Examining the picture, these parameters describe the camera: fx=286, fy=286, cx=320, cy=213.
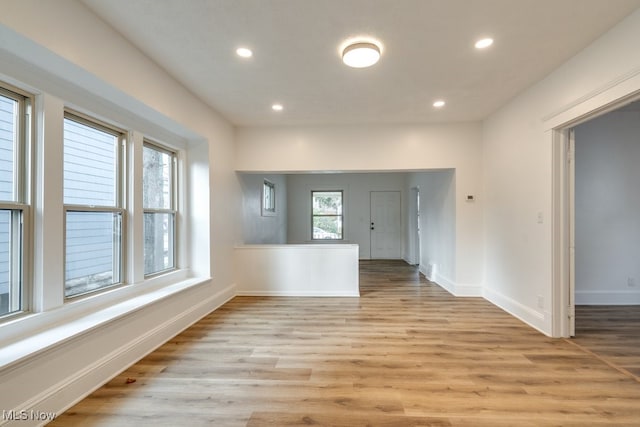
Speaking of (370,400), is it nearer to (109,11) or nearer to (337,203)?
(109,11)

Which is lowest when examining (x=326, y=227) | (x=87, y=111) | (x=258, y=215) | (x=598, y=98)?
(x=326, y=227)

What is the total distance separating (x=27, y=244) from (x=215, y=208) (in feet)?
6.65

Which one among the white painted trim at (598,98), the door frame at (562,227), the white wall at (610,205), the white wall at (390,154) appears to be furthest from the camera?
the white wall at (390,154)

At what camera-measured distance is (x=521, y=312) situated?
3281 mm

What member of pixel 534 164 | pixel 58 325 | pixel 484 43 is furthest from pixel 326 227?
pixel 58 325

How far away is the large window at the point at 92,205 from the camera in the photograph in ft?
7.20

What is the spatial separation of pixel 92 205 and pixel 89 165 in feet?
1.10

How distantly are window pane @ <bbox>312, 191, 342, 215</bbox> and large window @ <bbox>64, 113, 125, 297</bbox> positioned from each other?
6066 mm

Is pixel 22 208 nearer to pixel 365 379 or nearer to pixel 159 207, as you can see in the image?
pixel 159 207

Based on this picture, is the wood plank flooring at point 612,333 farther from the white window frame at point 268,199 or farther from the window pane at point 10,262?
the white window frame at point 268,199

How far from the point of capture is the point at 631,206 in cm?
370

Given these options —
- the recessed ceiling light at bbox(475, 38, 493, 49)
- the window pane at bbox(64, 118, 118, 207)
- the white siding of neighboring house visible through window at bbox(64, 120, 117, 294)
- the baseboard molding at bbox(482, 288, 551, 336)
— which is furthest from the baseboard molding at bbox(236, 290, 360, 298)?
the recessed ceiling light at bbox(475, 38, 493, 49)

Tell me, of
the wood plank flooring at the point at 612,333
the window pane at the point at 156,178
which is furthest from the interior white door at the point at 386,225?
the window pane at the point at 156,178

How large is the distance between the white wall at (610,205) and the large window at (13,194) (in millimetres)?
5608
